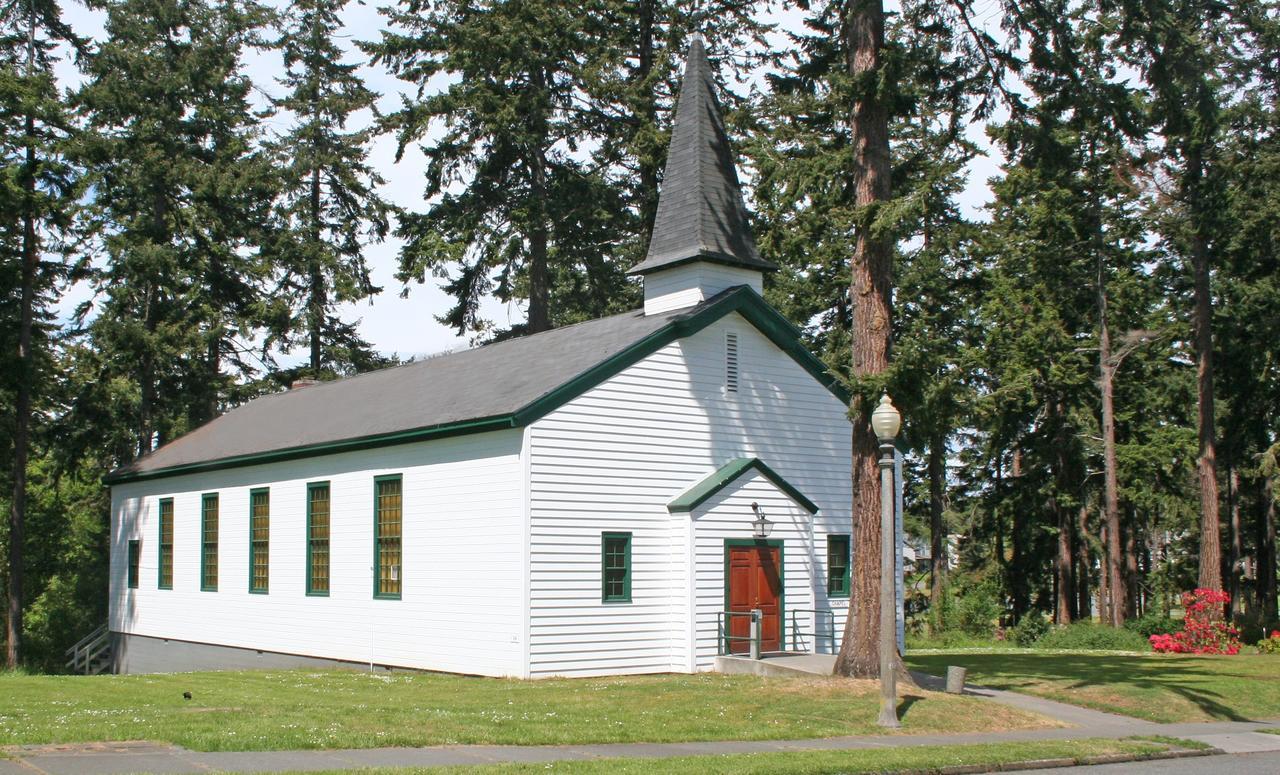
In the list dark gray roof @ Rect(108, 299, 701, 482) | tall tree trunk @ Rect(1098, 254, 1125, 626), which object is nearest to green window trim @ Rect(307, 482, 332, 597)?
dark gray roof @ Rect(108, 299, 701, 482)

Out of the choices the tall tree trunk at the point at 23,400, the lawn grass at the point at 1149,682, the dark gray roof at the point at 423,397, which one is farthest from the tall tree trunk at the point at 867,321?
the tall tree trunk at the point at 23,400

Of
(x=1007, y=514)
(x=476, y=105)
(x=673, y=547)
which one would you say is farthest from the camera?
(x=1007, y=514)

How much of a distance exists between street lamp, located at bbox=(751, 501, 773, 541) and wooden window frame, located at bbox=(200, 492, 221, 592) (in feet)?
48.6

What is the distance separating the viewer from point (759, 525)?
24047mm

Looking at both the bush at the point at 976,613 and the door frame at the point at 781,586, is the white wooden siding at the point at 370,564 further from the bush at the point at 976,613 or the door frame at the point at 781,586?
the bush at the point at 976,613

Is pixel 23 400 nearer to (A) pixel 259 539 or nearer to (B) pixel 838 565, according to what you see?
(A) pixel 259 539

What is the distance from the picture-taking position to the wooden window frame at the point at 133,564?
3594cm

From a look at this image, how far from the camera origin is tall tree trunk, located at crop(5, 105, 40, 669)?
37031 millimetres

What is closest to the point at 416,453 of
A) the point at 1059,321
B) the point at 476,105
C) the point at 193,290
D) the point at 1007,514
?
the point at 476,105

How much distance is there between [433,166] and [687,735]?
1171 inches

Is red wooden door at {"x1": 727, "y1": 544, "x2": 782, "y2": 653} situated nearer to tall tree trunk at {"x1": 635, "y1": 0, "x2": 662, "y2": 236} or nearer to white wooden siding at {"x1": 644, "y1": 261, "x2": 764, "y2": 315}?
white wooden siding at {"x1": 644, "y1": 261, "x2": 764, "y2": 315}

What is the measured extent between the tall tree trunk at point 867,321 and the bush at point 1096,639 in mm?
16091

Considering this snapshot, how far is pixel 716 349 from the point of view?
2481 cm

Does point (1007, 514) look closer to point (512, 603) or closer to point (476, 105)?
point (476, 105)
